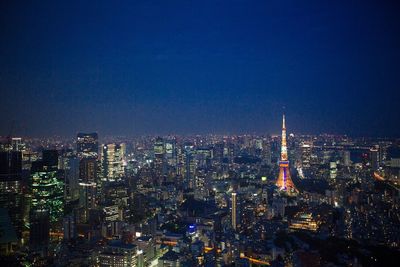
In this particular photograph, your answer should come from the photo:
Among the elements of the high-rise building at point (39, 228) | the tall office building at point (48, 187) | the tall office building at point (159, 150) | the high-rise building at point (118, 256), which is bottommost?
the high-rise building at point (118, 256)

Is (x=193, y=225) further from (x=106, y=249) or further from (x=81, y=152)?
(x=81, y=152)

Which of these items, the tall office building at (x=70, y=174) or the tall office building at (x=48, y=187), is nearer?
the tall office building at (x=48, y=187)

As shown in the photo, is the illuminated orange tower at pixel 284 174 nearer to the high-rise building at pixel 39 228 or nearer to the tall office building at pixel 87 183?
the tall office building at pixel 87 183

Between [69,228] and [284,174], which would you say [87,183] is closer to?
[69,228]

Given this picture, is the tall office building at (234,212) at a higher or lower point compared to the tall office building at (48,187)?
lower

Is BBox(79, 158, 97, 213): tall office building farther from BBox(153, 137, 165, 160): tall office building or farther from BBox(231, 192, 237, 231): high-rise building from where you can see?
BBox(231, 192, 237, 231): high-rise building

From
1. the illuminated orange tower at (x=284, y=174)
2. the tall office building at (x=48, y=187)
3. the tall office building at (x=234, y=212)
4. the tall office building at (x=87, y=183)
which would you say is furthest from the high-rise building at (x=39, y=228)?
the illuminated orange tower at (x=284, y=174)

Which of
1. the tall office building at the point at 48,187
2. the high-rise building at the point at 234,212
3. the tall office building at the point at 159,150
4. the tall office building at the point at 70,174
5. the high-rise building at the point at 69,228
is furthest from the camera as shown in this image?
the tall office building at the point at 159,150

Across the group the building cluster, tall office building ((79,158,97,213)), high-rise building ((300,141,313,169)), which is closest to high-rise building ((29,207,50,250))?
the building cluster
